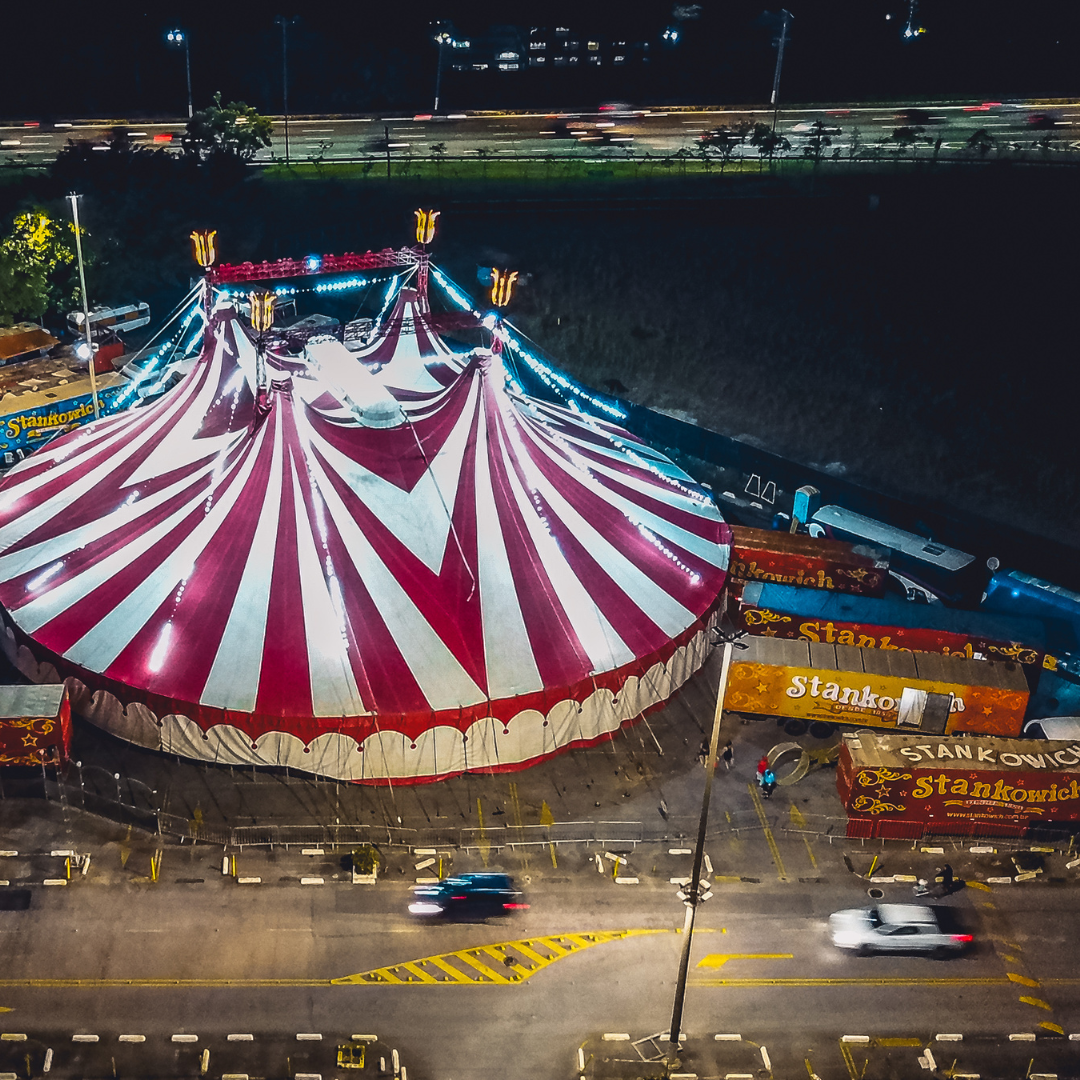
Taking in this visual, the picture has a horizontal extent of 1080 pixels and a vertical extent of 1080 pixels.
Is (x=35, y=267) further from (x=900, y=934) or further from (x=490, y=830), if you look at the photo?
(x=900, y=934)

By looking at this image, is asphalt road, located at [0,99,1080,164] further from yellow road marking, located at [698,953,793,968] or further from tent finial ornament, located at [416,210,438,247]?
yellow road marking, located at [698,953,793,968]

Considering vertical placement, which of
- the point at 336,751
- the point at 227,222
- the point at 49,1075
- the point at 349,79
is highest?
the point at 349,79

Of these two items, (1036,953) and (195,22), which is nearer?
(1036,953)

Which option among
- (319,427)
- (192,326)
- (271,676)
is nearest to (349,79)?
(192,326)

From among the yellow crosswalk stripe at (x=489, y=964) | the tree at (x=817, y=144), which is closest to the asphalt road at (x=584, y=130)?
the tree at (x=817, y=144)

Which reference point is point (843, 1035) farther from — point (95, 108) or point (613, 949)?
point (95, 108)

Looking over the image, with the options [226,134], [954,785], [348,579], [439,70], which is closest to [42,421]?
[348,579]

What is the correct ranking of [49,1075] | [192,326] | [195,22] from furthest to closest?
[195,22] < [192,326] < [49,1075]
